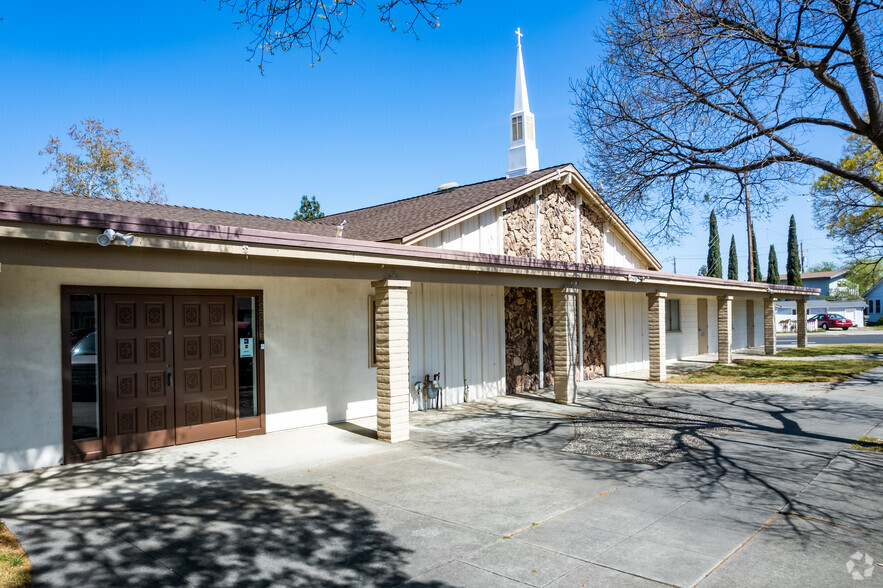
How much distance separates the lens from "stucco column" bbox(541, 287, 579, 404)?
12.1m

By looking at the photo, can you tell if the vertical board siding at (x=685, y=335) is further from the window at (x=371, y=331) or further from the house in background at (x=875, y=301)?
the house in background at (x=875, y=301)

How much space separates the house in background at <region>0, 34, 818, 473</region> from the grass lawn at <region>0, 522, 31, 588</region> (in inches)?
101

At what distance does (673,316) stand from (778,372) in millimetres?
4830

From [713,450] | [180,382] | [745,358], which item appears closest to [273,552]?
[180,382]

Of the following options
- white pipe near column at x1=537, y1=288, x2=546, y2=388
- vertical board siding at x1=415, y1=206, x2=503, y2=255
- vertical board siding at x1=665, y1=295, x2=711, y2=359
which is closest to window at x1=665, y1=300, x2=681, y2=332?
vertical board siding at x1=665, y1=295, x2=711, y2=359

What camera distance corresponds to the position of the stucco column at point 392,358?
8.63 metres

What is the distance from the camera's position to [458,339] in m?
12.5

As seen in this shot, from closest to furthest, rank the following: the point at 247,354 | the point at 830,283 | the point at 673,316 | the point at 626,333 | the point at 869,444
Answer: the point at 869,444 → the point at 247,354 → the point at 626,333 → the point at 673,316 → the point at 830,283

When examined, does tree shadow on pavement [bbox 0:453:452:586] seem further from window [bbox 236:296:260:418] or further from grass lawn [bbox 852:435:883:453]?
grass lawn [bbox 852:435:883:453]

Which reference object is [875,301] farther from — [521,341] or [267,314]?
[267,314]

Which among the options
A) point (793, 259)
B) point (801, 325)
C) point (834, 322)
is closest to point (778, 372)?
point (801, 325)

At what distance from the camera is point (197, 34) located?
6.64 meters

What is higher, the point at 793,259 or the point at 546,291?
the point at 793,259

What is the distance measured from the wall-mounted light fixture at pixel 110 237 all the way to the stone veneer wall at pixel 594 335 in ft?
41.9
